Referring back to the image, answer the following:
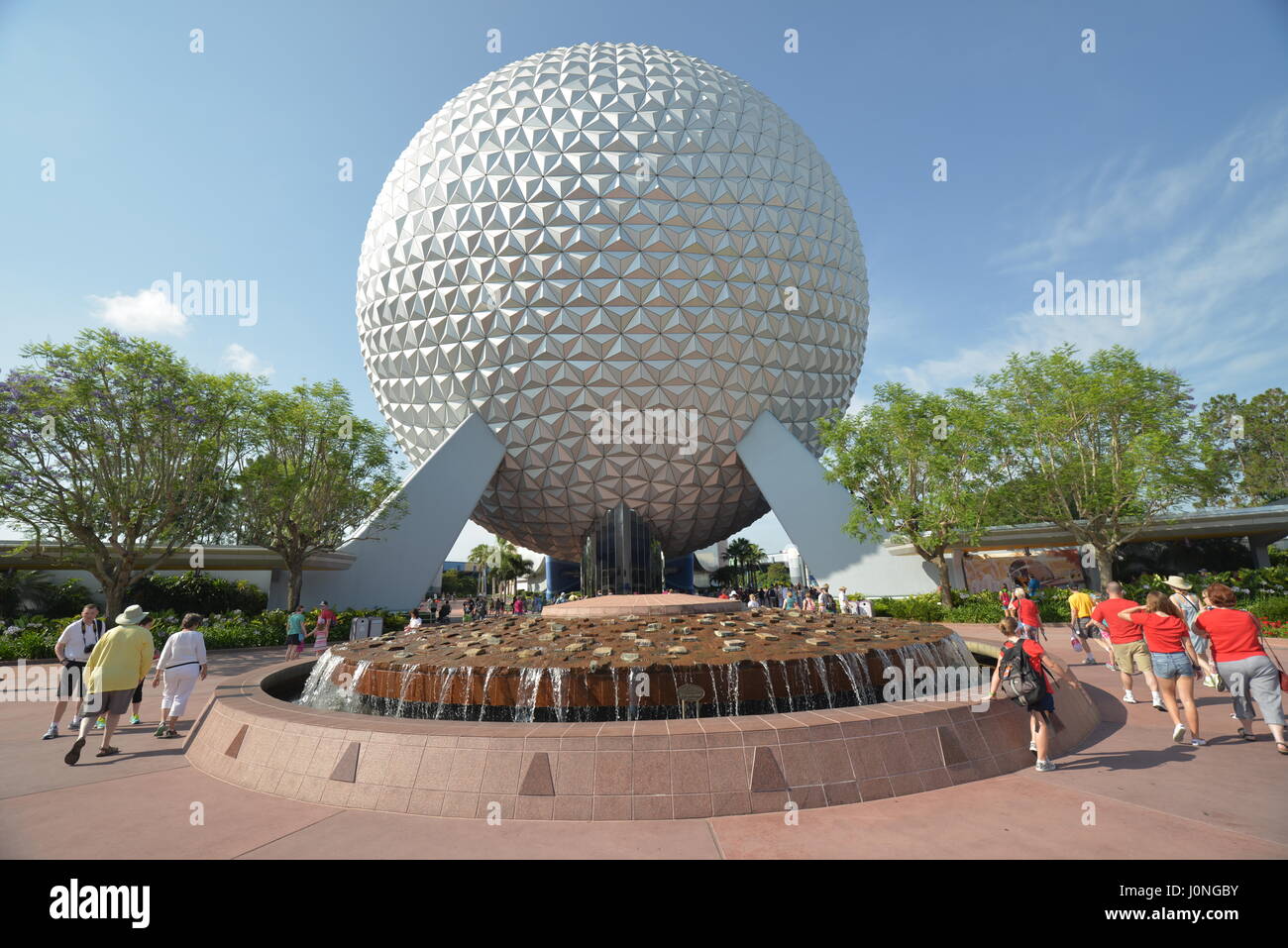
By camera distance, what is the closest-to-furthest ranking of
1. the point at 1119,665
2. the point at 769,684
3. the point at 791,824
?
1. the point at 791,824
2. the point at 769,684
3. the point at 1119,665

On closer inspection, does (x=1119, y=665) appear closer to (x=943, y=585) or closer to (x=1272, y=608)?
(x=1272, y=608)

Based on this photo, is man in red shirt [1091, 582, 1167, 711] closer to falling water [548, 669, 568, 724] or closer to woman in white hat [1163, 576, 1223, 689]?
woman in white hat [1163, 576, 1223, 689]

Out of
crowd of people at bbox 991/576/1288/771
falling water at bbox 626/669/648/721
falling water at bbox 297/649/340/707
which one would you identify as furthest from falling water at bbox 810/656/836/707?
falling water at bbox 297/649/340/707

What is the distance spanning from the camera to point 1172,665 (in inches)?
254

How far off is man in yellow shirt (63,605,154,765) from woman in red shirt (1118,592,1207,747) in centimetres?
1097

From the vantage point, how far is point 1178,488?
21.2 meters

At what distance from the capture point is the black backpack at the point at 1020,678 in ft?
17.8

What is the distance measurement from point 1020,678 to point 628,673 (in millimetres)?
3676

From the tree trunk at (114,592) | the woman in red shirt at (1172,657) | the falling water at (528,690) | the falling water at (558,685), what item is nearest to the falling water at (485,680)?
the falling water at (528,690)

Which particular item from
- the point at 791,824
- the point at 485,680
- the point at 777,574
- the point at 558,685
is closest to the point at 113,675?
the point at 485,680

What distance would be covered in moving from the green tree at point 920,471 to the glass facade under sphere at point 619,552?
26.4 ft

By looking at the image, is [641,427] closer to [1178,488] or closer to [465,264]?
[465,264]

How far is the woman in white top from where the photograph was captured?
770 centimetres
